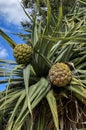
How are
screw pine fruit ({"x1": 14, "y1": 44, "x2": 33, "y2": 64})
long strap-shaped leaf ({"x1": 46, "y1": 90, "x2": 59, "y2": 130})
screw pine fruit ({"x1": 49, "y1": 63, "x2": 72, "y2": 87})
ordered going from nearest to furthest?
1. long strap-shaped leaf ({"x1": 46, "y1": 90, "x2": 59, "y2": 130})
2. screw pine fruit ({"x1": 49, "y1": 63, "x2": 72, "y2": 87})
3. screw pine fruit ({"x1": 14, "y1": 44, "x2": 33, "y2": 64})

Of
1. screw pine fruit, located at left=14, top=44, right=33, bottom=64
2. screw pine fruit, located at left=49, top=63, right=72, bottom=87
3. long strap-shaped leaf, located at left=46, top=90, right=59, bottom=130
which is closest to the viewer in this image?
long strap-shaped leaf, located at left=46, top=90, right=59, bottom=130

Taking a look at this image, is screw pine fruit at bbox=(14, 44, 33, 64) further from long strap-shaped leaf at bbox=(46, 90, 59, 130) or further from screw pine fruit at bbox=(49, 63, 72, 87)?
long strap-shaped leaf at bbox=(46, 90, 59, 130)

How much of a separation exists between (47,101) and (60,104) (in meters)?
0.13

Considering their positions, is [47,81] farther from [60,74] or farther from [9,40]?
[9,40]

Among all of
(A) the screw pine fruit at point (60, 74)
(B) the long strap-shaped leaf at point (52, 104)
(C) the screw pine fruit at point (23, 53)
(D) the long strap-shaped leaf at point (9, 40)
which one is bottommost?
(B) the long strap-shaped leaf at point (52, 104)

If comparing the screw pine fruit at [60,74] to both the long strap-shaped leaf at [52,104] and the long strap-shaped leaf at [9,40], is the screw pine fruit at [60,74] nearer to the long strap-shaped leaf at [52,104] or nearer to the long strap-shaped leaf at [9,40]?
the long strap-shaped leaf at [52,104]

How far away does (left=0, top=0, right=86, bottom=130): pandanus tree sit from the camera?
398cm

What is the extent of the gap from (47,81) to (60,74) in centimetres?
27

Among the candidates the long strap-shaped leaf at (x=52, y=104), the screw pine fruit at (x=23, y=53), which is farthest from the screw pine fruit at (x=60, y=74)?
the screw pine fruit at (x=23, y=53)

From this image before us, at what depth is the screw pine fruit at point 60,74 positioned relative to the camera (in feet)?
13.0

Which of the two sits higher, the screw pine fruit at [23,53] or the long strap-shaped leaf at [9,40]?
the long strap-shaped leaf at [9,40]

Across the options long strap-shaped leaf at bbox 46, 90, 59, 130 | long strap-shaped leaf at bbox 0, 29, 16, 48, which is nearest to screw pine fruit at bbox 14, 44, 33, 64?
long strap-shaped leaf at bbox 0, 29, 16, 48

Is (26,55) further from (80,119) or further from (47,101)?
(80,119)

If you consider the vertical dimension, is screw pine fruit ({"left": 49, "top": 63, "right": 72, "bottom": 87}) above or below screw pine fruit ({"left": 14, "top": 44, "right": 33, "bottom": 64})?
below
